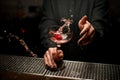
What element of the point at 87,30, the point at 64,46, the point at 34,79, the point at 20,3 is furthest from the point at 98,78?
the point at 20,3

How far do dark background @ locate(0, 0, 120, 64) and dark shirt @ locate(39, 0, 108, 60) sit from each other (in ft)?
2.02

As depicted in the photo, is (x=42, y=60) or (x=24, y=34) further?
(x=24, y=34)

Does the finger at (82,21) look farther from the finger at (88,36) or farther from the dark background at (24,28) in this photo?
the dark background at (24,28)

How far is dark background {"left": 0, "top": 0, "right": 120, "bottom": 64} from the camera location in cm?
369

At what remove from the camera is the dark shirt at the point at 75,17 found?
9.62 ft

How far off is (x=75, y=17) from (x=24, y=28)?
1349 millimetres

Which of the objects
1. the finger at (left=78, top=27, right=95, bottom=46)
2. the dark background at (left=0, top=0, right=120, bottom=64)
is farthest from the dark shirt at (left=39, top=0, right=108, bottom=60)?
the finger at (left=78, top=27, right=95, bottom=46)

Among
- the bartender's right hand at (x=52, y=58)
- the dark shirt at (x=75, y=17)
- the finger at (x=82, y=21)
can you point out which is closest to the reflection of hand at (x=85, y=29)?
the finger at (x=82, y=21)

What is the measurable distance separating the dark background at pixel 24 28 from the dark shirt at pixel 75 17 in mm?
615

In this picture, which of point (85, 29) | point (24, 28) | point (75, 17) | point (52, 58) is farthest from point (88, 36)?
point (24, 28)

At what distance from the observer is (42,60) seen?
238 cm

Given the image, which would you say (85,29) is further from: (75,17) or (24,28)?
(24,28)

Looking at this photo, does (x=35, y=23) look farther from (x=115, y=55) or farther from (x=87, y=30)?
(x=87, y=30)

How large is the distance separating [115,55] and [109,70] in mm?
1689
